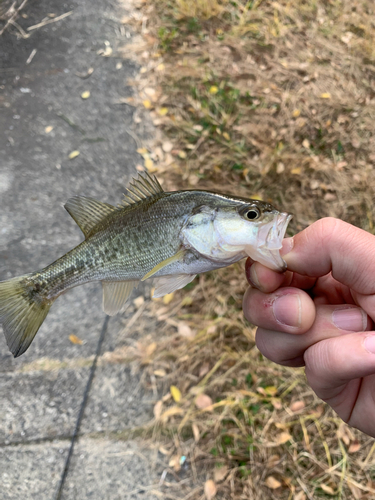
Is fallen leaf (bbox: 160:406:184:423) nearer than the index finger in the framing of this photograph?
No

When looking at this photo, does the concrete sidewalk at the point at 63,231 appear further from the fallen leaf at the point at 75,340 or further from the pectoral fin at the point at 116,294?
the pectoral fin at the point at 116,294

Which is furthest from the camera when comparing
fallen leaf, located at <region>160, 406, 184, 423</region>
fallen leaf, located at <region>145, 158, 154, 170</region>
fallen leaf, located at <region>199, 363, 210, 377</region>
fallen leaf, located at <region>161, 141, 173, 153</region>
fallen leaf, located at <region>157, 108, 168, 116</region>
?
fallen leaf, located at <region>157, 108, 168, 116</region>

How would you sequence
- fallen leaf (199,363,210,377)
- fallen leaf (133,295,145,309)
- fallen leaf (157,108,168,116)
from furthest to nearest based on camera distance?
1. fallen leaf (157,108,168,116)
2. fallen leaf (133,295,145,309)
3. fallen leaf (199,363,210,377)

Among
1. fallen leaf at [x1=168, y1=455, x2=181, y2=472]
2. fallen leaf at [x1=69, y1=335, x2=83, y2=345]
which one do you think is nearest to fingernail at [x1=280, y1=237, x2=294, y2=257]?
fallen leaf at [x1=168, y1=455, x2=181, y2=472]

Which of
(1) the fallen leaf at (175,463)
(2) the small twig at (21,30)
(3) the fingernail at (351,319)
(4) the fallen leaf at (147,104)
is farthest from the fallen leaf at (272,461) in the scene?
(2) the small twig at (21,30)

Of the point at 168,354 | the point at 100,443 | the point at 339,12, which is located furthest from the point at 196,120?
the point at 100,443

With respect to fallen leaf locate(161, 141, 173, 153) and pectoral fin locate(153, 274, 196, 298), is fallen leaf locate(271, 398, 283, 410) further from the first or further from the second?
fallen leaf locate(161, 141, 173, 153)

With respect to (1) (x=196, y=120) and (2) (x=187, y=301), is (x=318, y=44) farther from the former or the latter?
(2) (x=187, y=301)
